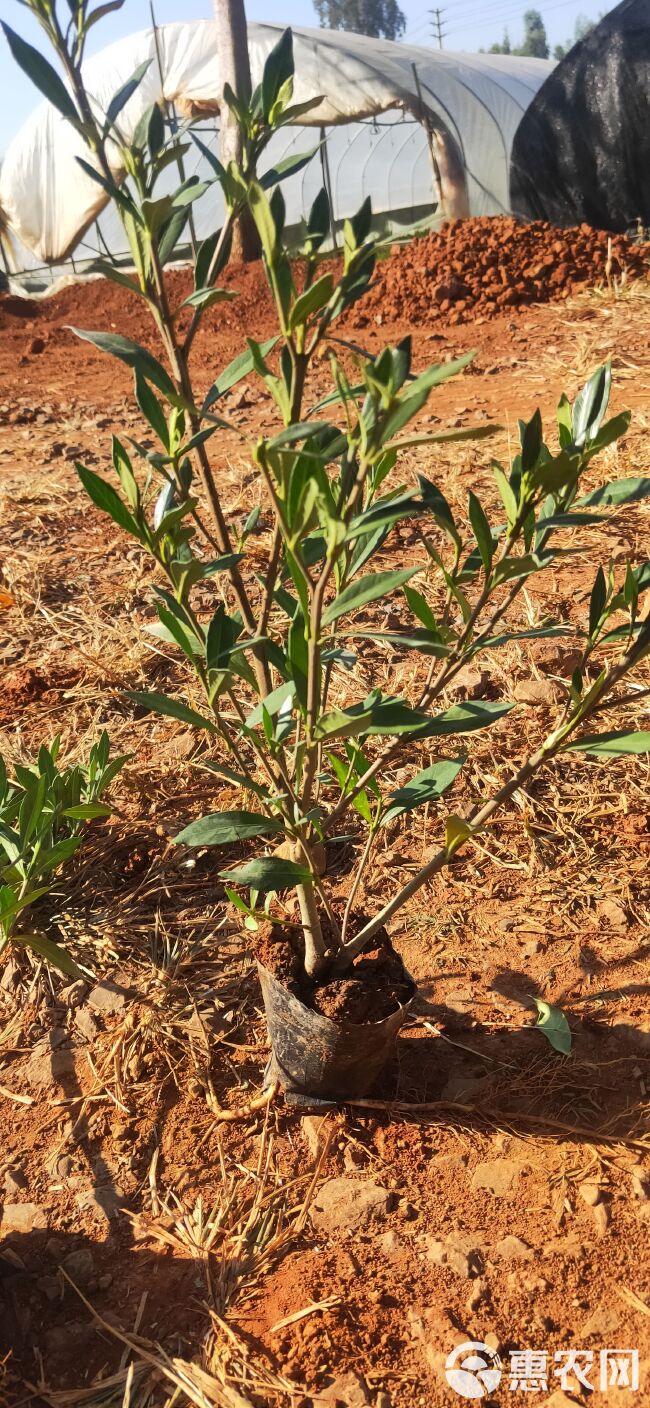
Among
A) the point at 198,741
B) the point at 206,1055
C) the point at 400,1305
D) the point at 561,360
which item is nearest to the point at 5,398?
the point at 561,360

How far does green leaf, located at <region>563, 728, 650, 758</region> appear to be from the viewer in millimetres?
1332

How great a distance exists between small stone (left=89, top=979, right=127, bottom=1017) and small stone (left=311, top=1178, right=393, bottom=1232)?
57 centimetres

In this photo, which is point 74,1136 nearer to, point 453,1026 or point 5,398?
point 453,1026

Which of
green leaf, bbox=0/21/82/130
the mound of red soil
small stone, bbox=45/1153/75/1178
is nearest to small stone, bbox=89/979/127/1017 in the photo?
small stone, bbox=45/1153/75/1178

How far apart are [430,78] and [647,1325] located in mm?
13751

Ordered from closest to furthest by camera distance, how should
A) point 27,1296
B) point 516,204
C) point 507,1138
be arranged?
point 27,1296, point 507,1138, point 516,204

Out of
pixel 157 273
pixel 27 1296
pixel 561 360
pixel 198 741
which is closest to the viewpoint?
pixel 157 273

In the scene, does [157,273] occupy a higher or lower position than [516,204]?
lower

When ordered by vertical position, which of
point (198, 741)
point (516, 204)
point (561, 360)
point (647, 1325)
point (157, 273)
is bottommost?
point (647, 1325)

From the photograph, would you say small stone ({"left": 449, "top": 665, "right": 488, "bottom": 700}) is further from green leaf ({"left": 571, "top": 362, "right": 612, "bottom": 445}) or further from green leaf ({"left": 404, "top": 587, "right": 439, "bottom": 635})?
green leaf ({"left": 571, "top": 362, "right": 612, "bottom": 445})

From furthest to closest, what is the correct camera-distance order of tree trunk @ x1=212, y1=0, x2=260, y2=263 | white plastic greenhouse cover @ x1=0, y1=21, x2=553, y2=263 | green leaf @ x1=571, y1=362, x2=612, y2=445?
white plastic greenhouse cover @ x1=0, y1=21, x2=553, y2=263 < tree trunk @ x1=212, y1=0, x2=260, y2=263 < green leaf @ x1=571, y1=362, x2=612, y2=445

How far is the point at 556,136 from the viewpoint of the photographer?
29.0 ft

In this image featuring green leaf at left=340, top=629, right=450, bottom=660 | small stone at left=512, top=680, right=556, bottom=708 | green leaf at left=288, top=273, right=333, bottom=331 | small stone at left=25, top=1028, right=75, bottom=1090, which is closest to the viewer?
green leaf at left=288, top=273, right=333, bottom=331

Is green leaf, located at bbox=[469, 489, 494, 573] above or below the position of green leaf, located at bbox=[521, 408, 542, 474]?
below
